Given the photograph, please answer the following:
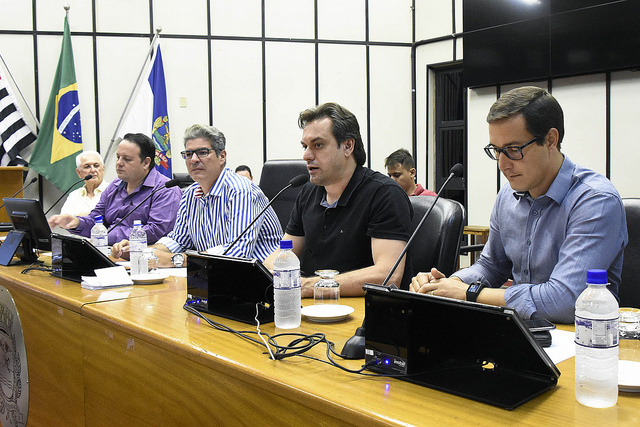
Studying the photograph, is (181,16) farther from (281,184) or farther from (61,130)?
(281,184)

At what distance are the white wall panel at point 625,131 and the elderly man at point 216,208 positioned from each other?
3.58 m

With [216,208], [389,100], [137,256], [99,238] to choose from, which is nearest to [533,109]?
[137,256]

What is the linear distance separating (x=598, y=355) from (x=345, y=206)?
1.31 metres

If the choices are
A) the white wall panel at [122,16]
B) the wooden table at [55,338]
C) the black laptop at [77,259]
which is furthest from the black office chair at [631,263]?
the white wall panel at [122,16]

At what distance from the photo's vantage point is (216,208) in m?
2.67

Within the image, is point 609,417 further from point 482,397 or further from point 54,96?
point 54,96

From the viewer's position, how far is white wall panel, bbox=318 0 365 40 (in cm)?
630

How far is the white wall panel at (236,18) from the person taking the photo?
235 inches

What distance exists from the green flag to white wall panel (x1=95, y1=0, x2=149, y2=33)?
13.8 inches

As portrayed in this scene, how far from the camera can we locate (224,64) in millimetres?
6000

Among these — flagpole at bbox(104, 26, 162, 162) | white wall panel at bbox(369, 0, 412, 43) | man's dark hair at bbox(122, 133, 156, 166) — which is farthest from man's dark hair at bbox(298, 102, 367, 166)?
white wall panel at bbox(369, 0, 412, 43)

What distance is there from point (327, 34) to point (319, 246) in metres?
4.67

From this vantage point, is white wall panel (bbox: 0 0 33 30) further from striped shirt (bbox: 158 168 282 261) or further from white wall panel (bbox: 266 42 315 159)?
striped shirt (bbox: 158 168 282 261)

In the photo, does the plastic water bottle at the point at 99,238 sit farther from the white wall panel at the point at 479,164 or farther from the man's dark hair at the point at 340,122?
the white wall panel at the point at 479,164
